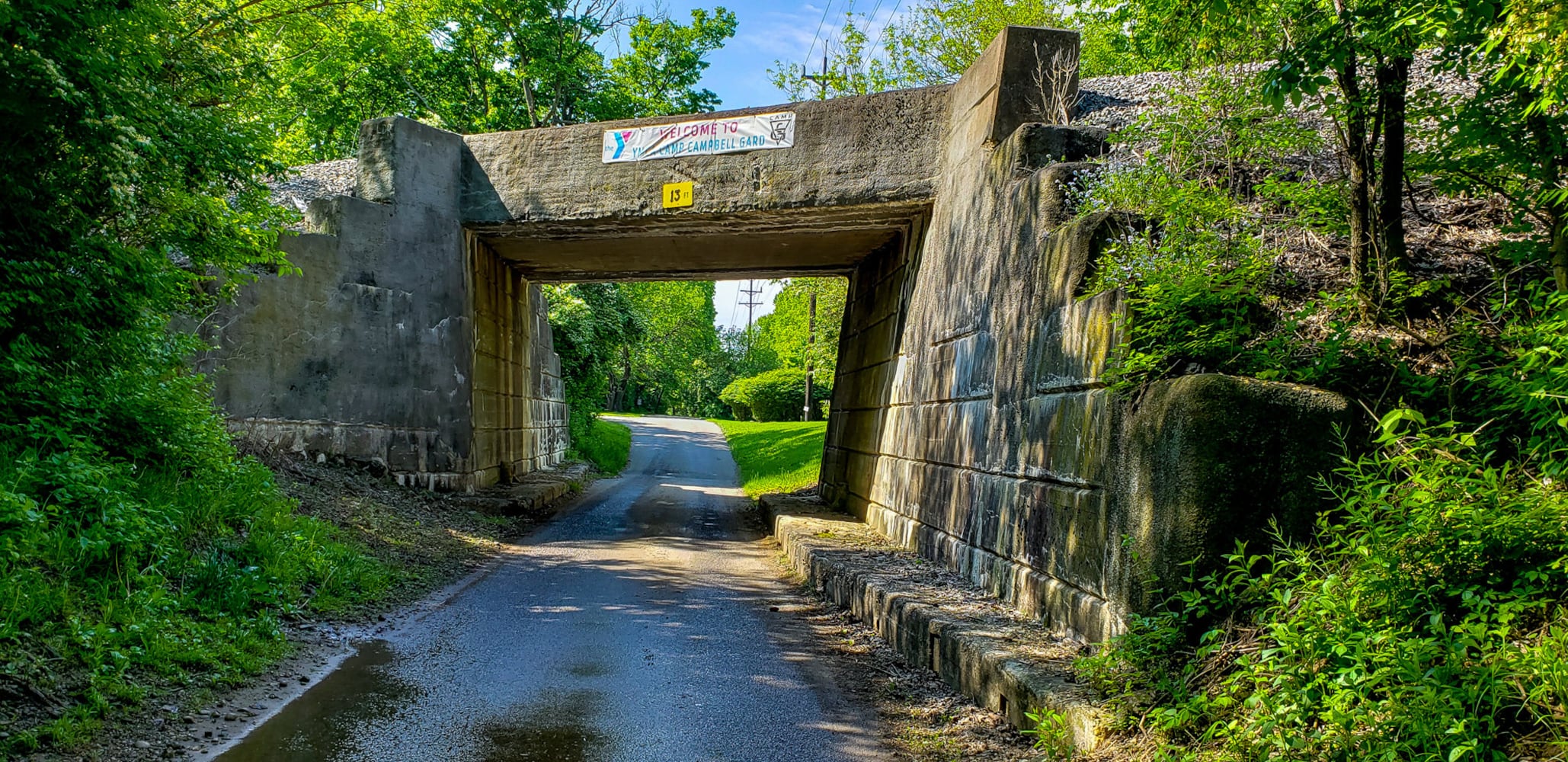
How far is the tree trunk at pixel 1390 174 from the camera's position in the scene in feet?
13.9

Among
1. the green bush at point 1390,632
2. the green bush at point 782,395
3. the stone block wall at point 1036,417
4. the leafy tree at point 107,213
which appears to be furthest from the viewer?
the green bush at point 782,395

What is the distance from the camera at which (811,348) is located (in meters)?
32.1

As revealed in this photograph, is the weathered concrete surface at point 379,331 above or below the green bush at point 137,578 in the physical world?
above

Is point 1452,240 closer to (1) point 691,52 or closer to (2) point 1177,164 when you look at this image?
(2) point 1177,164

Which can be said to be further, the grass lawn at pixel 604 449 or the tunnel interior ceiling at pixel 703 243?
the grass lawn at pixel 604 449

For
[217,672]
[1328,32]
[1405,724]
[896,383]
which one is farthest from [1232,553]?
[896,383]

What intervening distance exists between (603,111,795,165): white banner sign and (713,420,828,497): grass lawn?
730 centimetres

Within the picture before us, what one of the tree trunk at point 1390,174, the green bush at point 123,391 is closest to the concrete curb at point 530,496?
the green bush at point 123,391

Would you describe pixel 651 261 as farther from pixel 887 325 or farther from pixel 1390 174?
pixel 1390 174

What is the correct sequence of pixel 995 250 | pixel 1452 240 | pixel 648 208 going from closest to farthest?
pixel 1452 240
pixel 995 250
pixel 648 208

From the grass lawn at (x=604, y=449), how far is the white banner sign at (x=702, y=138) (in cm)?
1294

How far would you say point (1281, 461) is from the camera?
147 inches

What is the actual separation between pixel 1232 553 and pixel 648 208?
8.86 metres

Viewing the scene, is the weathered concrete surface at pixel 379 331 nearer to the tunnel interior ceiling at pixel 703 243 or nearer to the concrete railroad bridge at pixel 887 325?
the concrete railroad bridge at pixel 887 325
